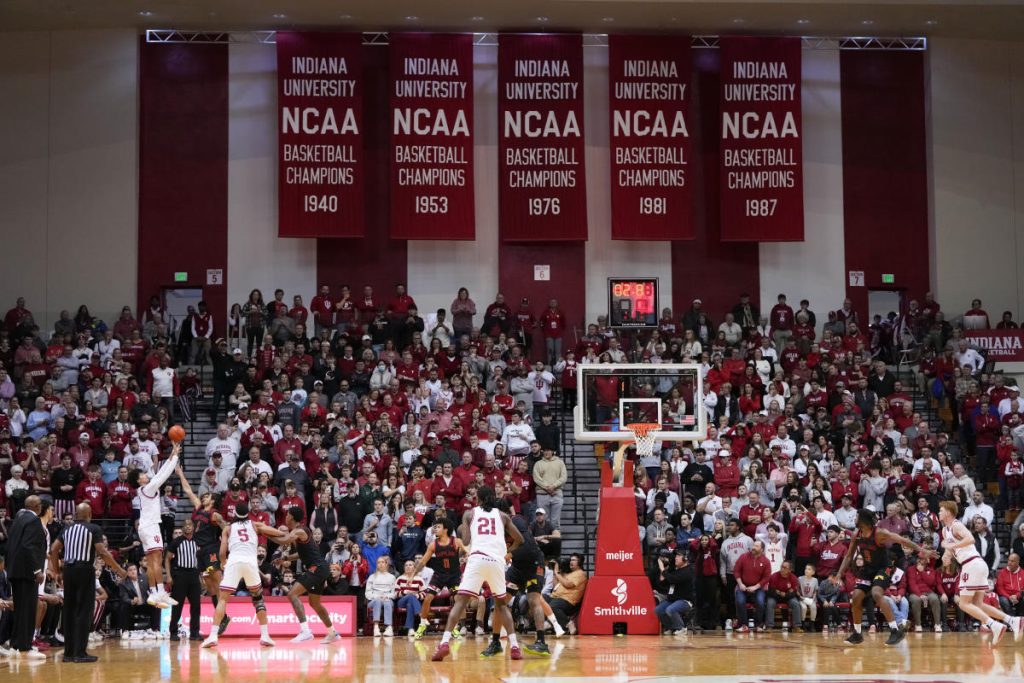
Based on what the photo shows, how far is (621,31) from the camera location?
35.0 meters

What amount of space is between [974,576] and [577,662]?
6.20 m

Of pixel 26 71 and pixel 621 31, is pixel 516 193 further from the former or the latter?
pixel 26 71

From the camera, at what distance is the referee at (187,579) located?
20406 millimetres

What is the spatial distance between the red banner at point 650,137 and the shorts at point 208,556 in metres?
16.8

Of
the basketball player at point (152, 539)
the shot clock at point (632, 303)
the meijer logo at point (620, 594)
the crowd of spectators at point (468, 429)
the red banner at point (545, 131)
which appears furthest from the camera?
the red banner at point (545, 131)

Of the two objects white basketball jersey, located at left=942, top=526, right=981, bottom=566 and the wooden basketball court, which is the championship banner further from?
white basketball jersey, located at left=942, top=526, right=981, bottom=566

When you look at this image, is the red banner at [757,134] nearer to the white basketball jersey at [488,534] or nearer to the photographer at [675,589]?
the photographer at [675,589]

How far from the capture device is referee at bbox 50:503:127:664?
54.3 feet

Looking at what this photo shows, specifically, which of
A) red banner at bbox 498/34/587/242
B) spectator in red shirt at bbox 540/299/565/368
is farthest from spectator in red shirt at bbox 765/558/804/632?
red banner at bbox 498/34/587/242

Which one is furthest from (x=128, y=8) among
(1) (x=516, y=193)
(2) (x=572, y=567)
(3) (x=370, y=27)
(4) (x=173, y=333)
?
(2) (x=572, y=567)

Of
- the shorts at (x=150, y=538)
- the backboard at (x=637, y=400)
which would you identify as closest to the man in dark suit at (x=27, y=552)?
the shorts at (x=150, y=538)

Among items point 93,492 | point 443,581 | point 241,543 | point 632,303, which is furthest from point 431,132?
point 241,543

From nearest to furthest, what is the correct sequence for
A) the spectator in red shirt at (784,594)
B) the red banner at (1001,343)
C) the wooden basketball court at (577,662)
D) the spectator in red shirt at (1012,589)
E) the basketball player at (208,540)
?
the wooden basketball court at (577,662) < the basketball player at (208,540) < the spectator in red shirt at (784,594) < the spectator in red shirt at (1012,589) < the red banner at (1001,343)

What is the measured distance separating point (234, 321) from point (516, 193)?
7841 millimetres
